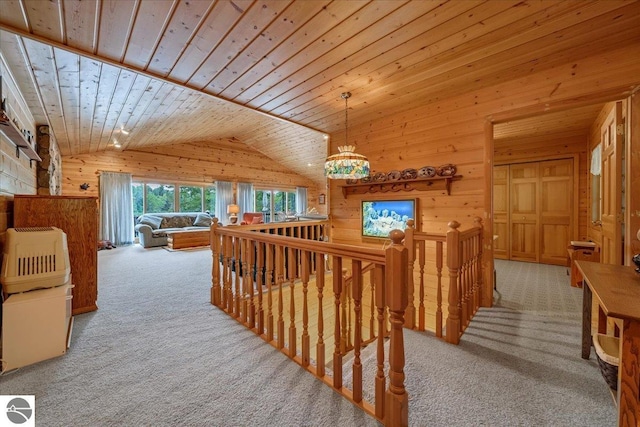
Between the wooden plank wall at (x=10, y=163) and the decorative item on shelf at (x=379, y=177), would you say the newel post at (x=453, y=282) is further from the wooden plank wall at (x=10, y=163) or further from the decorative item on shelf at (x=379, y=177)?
the wooden plank wall at (x=10, y=163)

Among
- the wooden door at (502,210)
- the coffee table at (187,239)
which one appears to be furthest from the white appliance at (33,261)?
the wooden door at (502,210)

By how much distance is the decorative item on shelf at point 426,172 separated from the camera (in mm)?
3363

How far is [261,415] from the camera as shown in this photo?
1223 mm

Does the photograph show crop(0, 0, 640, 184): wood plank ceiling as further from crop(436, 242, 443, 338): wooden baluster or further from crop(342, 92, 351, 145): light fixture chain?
crop(436, 242, 443, 338): wooden baluster

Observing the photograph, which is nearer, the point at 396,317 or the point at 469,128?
the point at 396,317

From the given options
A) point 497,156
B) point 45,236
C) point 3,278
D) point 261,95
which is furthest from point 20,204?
point 497,156

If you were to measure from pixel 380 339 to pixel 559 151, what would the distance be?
18.3ft

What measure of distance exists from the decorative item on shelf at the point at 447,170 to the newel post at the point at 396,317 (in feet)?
8.13

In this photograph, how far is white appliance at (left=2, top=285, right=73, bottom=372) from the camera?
151cm

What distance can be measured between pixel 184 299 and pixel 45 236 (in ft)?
4.32

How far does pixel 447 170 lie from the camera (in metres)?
3.20

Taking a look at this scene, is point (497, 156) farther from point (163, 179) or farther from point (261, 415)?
point (163, 179)

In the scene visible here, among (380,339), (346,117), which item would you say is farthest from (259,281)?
(346,117)

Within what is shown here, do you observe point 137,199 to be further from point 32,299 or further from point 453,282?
point 453,282
